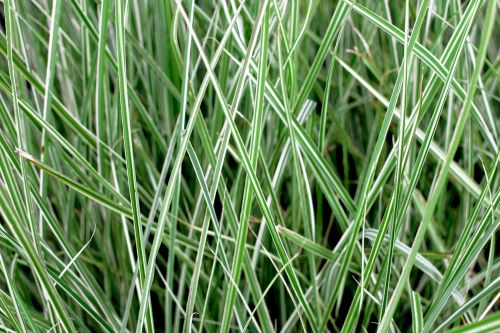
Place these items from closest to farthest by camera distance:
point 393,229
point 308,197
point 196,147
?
point 393,229
point 308,197
point 196,147

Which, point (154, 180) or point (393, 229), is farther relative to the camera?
point (154, 180)

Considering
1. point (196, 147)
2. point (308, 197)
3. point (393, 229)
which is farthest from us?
point (196, 147)

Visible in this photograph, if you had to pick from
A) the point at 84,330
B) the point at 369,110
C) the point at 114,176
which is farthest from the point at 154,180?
the point at 369,110

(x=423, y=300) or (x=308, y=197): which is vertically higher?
(x=308, y=197)

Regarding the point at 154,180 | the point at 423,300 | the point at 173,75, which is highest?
the point at 173,75

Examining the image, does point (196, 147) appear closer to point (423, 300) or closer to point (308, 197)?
point (308, 197)

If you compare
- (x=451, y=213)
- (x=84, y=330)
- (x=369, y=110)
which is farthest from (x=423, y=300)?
(x=84, y=330)

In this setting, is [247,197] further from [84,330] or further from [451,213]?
[451,213]
